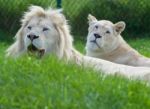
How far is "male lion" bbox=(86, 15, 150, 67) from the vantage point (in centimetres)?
1238

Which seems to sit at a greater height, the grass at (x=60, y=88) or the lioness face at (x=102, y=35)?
the grass at (x=60, y=88)

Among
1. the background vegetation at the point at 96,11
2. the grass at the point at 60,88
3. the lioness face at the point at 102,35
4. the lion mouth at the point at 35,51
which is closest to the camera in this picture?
the grass at the point at 60,88

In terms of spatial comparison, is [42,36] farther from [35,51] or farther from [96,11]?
[96,11]

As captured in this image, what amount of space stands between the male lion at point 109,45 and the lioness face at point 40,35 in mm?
2707

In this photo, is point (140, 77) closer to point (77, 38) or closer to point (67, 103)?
point (67, 103)

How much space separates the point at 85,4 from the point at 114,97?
11.9 m

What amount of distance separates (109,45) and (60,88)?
6.02 metres

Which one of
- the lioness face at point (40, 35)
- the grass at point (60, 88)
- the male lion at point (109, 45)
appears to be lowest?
the male lion at point (109, 45)

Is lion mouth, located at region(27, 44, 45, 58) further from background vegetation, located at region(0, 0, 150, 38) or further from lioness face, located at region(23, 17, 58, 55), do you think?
background vegetation, located at region(0, 0, 150, 38)

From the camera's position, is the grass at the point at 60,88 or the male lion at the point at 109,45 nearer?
the grass at the point at 60,88

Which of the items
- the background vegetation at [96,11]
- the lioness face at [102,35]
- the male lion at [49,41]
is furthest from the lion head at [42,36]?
the background vegetation at [96,11]

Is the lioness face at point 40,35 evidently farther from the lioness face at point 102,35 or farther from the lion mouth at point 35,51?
the lioness face at point 102,35

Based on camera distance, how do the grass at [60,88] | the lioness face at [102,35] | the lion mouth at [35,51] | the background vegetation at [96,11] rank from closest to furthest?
the grass at [60,88], the lion mouth at [35,51], the lioness face at [102,35], the background vegetation at [96,11]

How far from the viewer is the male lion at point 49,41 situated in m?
9.25
